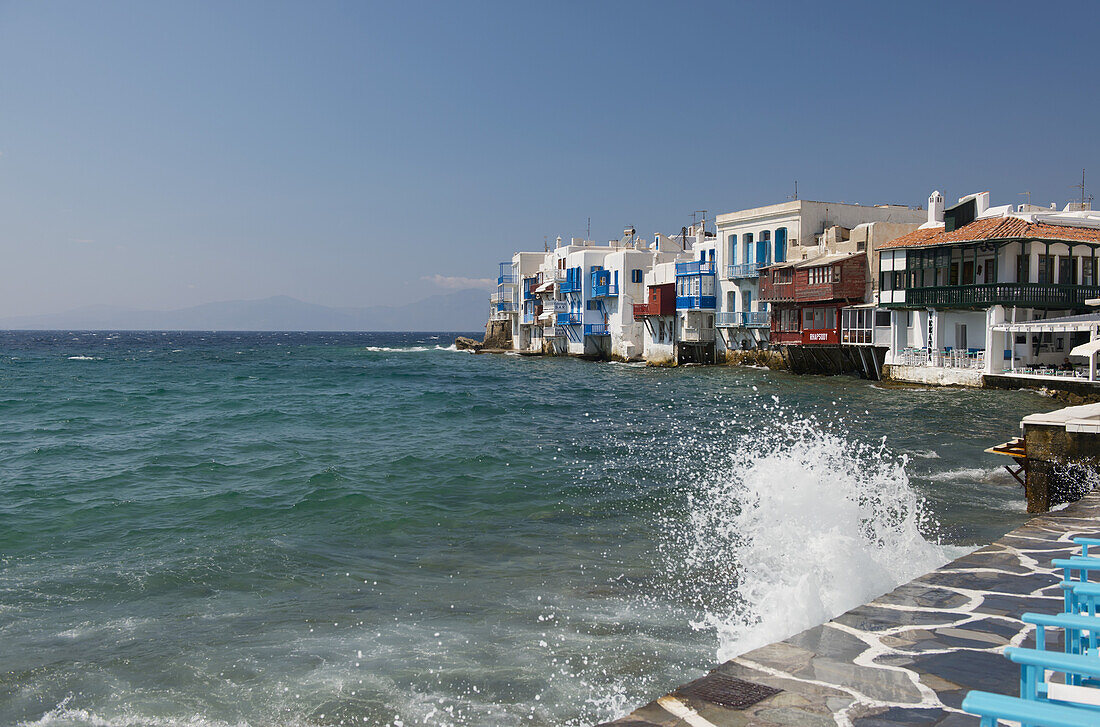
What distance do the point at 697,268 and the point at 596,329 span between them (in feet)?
46.7

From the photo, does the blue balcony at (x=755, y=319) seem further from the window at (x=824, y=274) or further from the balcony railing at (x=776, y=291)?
the window at (x=824, y=274)

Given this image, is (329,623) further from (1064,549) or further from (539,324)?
(539,324)

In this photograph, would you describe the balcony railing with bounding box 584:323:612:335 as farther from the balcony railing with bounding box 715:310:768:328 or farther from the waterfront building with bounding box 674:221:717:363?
the balcony railing with bounding box 715:310:768:328

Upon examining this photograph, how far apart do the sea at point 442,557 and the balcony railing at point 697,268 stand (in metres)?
34.2

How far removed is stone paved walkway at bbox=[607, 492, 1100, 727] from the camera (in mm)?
3980

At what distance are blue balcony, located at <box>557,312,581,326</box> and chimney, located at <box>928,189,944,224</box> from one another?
32275mm

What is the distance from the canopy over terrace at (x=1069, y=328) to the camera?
28.4 metres

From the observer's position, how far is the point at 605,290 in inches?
2643

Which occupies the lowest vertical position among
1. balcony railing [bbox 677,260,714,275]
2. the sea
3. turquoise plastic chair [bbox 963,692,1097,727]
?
the sea

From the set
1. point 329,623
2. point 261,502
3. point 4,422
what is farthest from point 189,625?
point 4,422

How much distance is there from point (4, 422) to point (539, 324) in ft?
184

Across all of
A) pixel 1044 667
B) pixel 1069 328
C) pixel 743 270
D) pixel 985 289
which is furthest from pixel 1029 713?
pixel 743 270

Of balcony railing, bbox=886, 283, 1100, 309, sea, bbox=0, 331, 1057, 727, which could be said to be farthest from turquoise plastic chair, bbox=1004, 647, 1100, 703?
balcony railing, bbox=886, 283, 1100, 309

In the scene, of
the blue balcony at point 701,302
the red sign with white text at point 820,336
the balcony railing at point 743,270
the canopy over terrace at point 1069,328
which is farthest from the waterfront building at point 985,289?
the blue balcony at point 701,302
